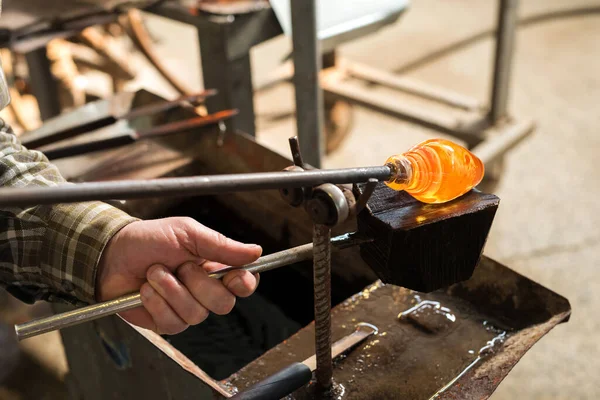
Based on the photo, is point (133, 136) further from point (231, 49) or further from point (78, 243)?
point (78, 243)

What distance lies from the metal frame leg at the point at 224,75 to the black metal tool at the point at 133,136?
0.18 ft

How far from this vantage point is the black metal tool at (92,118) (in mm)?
1189

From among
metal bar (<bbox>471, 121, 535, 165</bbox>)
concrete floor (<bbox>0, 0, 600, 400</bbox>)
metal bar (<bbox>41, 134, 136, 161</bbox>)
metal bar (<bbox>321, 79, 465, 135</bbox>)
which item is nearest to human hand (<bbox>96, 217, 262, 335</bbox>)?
metal bar (<bbox>41, 134, 136, 161</bbox>)

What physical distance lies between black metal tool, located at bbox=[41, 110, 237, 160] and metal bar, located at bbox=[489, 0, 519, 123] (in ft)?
3.34

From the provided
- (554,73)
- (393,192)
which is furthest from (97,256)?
(554,73)

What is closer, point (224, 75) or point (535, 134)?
point (224, 75)

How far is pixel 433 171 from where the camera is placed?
651 mm

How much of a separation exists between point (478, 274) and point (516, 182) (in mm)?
1374

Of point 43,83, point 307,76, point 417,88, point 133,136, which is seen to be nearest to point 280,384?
point 133,136

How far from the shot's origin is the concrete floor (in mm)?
1557

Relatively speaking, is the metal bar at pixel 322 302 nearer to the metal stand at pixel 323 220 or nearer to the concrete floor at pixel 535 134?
the metal stand at pixel 323 220

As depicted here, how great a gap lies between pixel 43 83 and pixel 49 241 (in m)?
1.14

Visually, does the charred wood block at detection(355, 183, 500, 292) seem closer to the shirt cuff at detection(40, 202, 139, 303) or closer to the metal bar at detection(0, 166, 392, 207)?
the metal bar at detection(0, 166, 392, 207)

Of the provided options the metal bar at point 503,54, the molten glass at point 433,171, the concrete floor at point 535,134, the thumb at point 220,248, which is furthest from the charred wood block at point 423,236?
the metal bar at point 503,54
